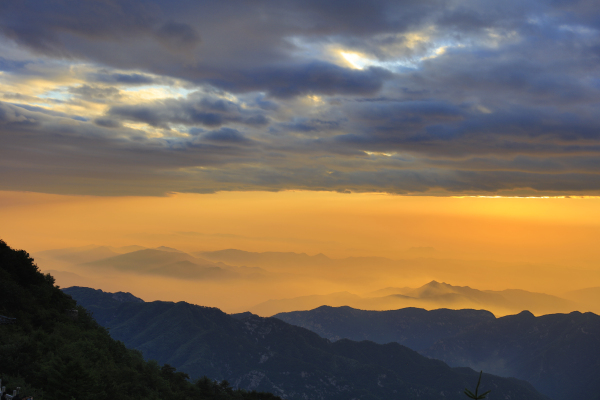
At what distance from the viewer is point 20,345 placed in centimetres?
6116

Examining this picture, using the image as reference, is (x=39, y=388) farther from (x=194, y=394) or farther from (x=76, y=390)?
(x=194, y=394)

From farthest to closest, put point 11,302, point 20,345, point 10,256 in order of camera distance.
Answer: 1. point 10,256
2. point 11,302
3. point 20,345

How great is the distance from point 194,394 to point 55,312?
6904cm

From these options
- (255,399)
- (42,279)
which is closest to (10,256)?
(42,279)

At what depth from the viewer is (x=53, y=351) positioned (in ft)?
231

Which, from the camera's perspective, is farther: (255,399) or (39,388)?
(255,399)

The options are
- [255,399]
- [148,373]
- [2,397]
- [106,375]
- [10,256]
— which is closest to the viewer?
[2,397]

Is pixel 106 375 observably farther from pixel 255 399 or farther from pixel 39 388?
pixel 255 399

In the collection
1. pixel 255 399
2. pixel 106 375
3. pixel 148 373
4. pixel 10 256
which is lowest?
pixel 255 399

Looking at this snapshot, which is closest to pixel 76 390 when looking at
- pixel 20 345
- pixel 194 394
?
pixel 20 345

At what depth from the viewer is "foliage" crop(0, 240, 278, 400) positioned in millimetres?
54438

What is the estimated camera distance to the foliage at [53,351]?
54438mm

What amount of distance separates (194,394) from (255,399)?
169 feet

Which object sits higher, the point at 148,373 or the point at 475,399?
the point at 475,399
